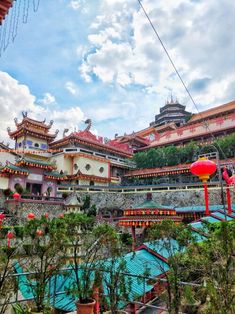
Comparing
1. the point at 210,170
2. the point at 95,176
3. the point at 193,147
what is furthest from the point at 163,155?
the point at 210,170

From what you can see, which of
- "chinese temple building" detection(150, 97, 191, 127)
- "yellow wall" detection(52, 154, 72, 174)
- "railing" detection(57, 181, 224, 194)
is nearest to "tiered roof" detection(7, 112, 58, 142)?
"yellow wall" detection(52, 154, 72, 174)

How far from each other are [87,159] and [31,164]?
312 inches

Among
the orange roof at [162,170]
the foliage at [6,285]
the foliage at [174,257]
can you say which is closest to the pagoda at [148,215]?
the foliage at [174,257]

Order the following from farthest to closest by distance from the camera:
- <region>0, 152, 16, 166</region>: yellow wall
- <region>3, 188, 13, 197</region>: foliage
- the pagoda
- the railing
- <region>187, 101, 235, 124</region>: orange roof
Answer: <region>187, 101, 235, 124</region>: orange roof, <region>0, 152, 16, 166</region>: yellow wall, the railing, <region>3, 188, 13, 197</region>: foliage, the pagoda

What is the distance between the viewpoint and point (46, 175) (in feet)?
75.3

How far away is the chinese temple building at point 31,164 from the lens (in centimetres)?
2105

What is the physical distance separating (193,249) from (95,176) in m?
24.3

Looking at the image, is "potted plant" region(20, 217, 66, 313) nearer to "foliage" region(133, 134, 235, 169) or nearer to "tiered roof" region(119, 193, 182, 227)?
"tiered roof" region(119, 193, 182, 227)

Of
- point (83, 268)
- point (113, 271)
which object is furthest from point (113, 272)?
point (83, 268)

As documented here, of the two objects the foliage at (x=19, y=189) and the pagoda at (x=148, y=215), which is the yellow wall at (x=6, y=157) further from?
the pagoda at (x=148, y=215)

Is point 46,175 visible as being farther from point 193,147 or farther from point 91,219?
point 91,219

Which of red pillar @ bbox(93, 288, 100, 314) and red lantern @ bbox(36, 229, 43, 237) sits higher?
red lantern @ bbox(36, 229, 43, 237)

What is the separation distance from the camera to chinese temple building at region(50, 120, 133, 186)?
2748cm

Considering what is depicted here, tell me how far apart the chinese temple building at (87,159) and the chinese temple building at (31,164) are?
186cm
